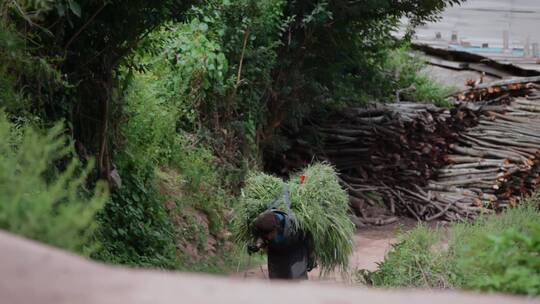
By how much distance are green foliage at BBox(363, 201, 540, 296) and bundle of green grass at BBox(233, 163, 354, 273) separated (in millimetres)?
417

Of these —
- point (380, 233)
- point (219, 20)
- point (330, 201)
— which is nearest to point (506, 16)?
point (380, 233)

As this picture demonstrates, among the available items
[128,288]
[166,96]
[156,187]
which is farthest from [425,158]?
[128,288]

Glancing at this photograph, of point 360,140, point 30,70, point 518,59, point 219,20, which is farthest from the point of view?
point 518,59

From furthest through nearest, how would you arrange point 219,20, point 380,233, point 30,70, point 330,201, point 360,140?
point 360,140
point 380,233
point 219,20
point 330,201
point 30,70

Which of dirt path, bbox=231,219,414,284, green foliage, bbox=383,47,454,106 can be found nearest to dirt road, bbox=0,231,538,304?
dirt path, bbox=231,219,414,284

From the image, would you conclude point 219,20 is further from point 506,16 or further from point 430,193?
point 506,16

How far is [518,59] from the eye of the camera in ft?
65.5

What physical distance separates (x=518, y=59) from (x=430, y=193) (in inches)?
215

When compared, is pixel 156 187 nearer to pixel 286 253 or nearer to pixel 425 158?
pixel 286 253

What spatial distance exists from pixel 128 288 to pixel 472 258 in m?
2.40

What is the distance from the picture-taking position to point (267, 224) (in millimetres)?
7605

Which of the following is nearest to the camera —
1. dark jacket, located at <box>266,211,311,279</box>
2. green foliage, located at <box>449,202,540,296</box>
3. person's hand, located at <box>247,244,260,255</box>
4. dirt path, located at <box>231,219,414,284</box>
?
A: green foliage, located at <box>449,202,540,296</box>

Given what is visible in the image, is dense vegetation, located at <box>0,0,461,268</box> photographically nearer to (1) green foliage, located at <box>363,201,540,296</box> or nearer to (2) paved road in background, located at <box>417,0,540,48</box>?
(1) green foliage, located at <box>363,201,540,296</box>

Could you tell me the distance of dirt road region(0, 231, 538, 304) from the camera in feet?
9.61
